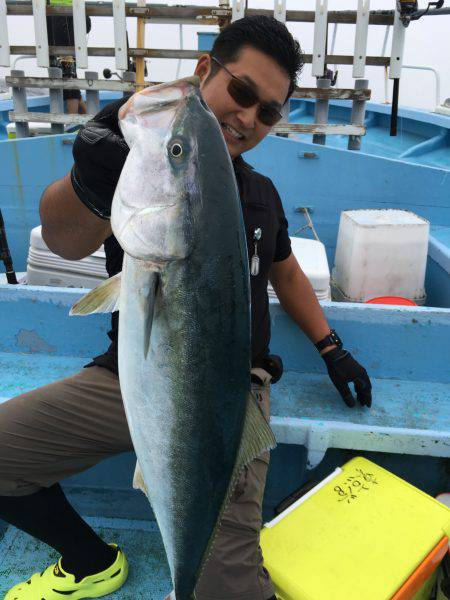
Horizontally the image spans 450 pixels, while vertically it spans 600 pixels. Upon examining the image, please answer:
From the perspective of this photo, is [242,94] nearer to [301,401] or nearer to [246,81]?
[246,81]

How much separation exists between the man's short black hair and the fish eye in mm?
833

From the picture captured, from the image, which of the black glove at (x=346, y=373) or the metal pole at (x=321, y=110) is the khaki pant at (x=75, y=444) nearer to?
the black glove at (x=346, y=373)

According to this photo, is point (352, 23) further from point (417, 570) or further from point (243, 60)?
point (417, 570)

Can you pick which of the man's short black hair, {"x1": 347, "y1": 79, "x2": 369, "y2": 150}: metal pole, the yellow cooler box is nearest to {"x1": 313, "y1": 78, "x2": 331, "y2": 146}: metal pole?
{"x1": 347, "y1": 79, "x2": 369, "y2": 150}: metal pole

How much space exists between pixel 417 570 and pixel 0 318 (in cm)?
279

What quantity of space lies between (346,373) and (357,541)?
0.96 m

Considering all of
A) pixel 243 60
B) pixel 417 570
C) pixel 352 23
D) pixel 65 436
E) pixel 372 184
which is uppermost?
pixel 352 23

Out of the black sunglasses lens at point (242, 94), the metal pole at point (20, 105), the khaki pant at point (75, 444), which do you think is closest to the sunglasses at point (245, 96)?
the black sunglasses lens at point (242, 94)

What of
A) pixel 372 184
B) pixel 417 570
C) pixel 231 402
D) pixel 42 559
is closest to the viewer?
pixel 231 402

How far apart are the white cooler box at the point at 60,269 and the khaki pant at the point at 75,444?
1874 millimetres

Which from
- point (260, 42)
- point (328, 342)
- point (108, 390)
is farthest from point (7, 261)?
point (260, 42)

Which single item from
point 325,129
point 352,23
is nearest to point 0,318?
point 325,129

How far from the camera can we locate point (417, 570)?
185cm

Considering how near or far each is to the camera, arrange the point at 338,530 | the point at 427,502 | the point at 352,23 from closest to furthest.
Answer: the point at 338,530, the point at 427,502, the point at 352,23
